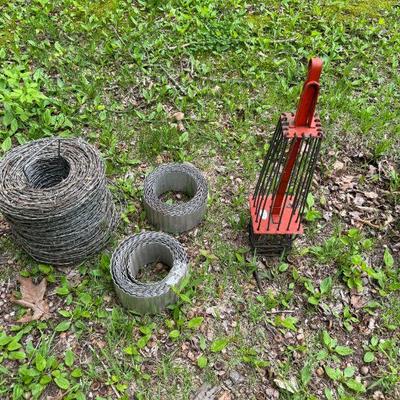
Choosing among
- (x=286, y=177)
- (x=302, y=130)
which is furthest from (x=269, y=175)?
(x=302, y=130)

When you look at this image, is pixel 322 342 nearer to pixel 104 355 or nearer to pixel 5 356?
pixel 104 355

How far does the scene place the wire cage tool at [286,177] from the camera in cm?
237

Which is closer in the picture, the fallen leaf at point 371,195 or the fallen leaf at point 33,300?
the fallen leaf at point 33,300

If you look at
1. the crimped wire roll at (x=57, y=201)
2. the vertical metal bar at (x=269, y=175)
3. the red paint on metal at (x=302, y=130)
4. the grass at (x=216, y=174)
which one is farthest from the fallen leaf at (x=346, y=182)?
the crimped wire roll at (x=57, y=201)

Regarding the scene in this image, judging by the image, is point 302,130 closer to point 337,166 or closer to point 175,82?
point 337,166

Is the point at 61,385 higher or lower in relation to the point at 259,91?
lower

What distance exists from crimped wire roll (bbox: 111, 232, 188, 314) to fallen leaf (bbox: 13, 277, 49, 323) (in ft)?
1.79

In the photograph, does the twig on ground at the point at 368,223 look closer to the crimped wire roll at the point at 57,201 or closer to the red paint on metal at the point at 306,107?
the red paint on metal at the point at 306,107

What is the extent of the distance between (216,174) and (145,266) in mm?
1096

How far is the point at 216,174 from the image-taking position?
12.5ft

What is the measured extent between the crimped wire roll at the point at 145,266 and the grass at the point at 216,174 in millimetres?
138

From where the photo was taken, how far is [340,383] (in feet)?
9.09

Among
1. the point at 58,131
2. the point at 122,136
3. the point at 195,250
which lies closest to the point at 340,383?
the point at 195,250

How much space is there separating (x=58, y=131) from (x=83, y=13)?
76.0 inches
